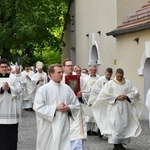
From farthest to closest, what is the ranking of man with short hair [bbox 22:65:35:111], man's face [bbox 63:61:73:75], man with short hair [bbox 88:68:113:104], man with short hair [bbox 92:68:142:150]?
man with short hair [bbox 22:65:35:111]
man with short hair [bbox 88:68:113:104]
man with short hair [bbox 92:68:142:150]
man's face [bbox 63:61:73:75]

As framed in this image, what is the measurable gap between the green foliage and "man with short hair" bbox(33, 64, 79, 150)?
21.2 metres

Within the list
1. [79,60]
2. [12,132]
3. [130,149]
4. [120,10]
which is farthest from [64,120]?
[79,60]

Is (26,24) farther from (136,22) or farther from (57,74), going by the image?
(57,74)

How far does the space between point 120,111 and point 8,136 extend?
3114 millimetres

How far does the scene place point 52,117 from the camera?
8820 millimetres

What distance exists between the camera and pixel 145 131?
15602 mm

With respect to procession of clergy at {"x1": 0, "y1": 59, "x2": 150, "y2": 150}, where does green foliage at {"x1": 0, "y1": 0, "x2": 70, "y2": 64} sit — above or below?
above

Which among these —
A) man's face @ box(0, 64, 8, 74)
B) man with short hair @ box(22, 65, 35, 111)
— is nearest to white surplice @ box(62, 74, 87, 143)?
man's face @ box(0, 64, 8, 74)

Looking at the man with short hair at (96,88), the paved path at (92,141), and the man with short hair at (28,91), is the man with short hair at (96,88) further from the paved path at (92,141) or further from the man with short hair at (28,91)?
the man with short hair at (28,91)

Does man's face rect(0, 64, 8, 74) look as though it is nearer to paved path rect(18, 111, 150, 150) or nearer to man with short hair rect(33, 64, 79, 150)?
man with short hair rect(33, 64, 79, 150)

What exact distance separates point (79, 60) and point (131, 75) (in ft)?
35.9

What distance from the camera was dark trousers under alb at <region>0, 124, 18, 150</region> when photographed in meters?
10.2

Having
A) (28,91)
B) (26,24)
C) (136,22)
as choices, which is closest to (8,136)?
(136,22)

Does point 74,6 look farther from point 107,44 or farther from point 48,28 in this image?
point 107,44
